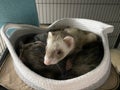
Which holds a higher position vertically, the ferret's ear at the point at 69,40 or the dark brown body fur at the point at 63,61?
the ferret's ear at the point at 69,40

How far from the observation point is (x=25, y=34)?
2.60 feet

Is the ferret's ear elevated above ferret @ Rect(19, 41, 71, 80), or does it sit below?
above

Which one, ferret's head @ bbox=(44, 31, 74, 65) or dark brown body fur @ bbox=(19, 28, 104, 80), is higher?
ferret's head @ bbox=(44, 31, 74, 65)

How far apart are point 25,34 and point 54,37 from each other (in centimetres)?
20

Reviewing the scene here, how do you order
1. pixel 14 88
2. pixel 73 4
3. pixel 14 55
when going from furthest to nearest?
pixel 73 4 < pixel 14 88 < pixel 14 55

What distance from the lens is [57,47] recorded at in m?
0.63

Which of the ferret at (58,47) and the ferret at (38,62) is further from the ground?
the ferret at (58,47)

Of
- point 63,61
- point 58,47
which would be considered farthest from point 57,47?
point 63,61

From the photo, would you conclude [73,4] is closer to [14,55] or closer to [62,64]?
[62,64]

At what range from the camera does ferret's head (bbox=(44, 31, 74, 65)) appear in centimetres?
61

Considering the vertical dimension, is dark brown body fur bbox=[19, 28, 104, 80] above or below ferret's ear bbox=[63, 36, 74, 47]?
below

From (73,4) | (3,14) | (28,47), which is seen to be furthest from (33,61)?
(73,4)

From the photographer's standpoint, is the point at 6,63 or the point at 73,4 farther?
the point at 73,4

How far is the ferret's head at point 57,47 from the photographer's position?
0.61 metres
